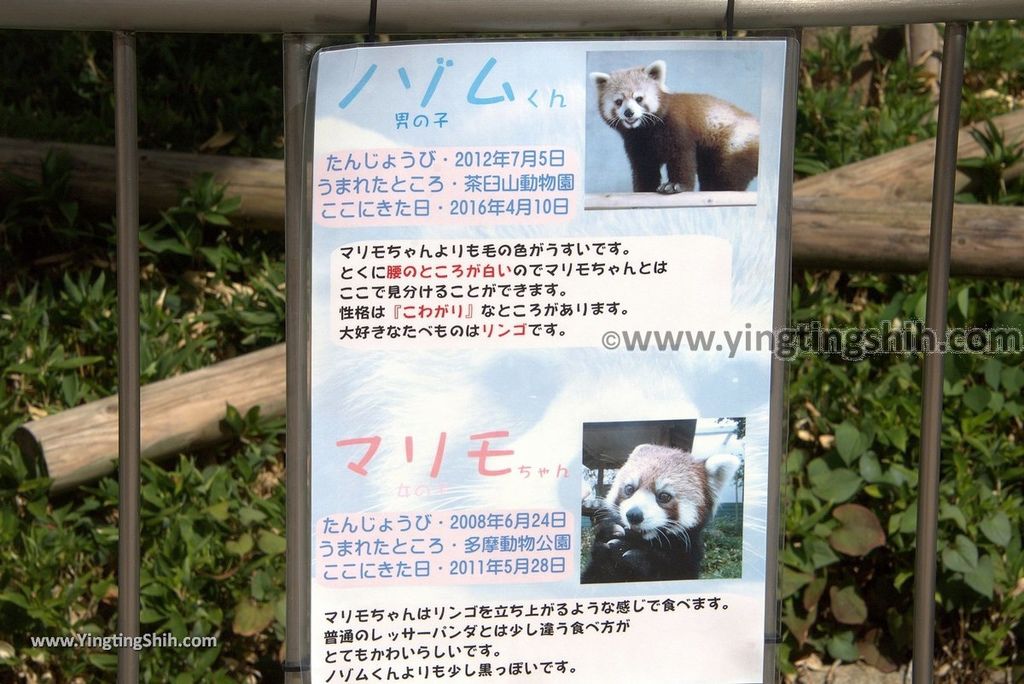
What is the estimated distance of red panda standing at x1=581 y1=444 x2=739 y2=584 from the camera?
1.45m

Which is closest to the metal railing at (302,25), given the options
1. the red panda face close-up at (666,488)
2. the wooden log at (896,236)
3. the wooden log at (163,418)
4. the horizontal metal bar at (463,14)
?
the horizontal metal bar at (463,14)

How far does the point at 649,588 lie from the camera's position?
1.47m

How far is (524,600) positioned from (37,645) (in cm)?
148

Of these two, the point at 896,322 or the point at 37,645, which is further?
the point at 896,322

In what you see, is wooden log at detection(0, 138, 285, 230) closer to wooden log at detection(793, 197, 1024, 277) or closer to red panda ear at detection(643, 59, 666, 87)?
wooden log at detection(793, 197, 1024, 277)

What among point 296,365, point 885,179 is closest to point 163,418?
point 296,365

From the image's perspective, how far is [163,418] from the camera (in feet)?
8.82

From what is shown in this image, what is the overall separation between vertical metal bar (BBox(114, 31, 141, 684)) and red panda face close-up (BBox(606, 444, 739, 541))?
2.13 feet

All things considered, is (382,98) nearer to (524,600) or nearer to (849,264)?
(524,600)

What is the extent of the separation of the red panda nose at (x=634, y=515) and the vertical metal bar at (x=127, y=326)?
67 centimetres

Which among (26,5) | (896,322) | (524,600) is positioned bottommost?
(524,600)

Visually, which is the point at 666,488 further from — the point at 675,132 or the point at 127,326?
the point at 127,326

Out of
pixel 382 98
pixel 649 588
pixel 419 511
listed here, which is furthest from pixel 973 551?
pixel 382 98

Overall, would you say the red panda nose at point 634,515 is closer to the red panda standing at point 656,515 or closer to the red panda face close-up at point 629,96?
the red panda standing at point 656,515
